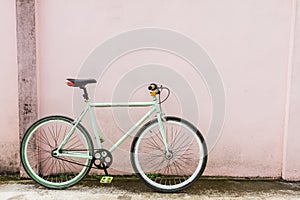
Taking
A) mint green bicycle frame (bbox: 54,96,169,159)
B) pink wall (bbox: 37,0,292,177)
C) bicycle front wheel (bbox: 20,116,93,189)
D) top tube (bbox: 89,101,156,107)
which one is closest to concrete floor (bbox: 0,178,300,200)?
bicycle front wheel (bbox: 20,116,93,189)

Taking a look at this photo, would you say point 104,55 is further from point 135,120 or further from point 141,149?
point 141,149

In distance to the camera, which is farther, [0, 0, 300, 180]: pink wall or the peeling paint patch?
the peeling paint patch

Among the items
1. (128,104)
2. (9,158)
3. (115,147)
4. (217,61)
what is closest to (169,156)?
(115,147)

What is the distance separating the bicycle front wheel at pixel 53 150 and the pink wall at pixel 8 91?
33 cm

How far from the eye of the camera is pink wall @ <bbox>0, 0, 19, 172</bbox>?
169 inches

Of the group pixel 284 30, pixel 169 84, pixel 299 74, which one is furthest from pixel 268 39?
pixel 169 84

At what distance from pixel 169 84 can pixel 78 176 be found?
1496 mm

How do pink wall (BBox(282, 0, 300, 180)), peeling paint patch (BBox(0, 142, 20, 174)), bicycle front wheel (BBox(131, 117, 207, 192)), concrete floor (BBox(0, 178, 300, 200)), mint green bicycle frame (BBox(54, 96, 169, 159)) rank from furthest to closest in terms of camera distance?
1. peeling paint patch (BBox(0, 142, 20, 174))
2. bicycle front wheel (BBox(131, 117, 207, 192))
3. pink wall (BBox(282, 0, 300, 180))
4. mint green bicycle frame (BBox(54, 96, 169, 159))
5. concrete floor (BBox(0, 178, 300, 200))

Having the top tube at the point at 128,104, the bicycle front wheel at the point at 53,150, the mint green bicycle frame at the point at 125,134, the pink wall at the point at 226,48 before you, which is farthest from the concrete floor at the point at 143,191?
the top tube at the point at 128,104

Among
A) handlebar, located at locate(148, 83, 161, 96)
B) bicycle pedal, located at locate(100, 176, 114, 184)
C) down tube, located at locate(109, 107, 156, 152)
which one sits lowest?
bicycle pedal, located at locate(100, 176, 114, 184)

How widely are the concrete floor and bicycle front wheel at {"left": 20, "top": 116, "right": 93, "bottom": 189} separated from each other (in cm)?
15

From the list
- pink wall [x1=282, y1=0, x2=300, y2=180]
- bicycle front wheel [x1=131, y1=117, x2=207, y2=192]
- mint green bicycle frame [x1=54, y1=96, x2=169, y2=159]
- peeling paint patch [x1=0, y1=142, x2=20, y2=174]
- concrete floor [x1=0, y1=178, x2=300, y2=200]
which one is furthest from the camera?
peeling paint patch [x1=0, y1=142, x2=20, y2=174]

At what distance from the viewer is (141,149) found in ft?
14.5

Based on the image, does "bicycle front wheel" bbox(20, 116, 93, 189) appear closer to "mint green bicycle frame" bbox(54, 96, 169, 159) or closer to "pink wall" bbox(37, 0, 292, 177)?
"mint green bicycle frame" bbox(54, 96, 169, 159)
